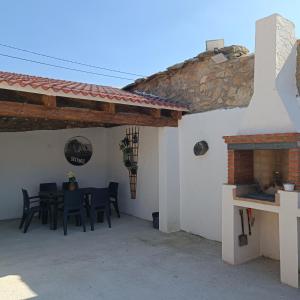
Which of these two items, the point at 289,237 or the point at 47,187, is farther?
the point at 47,187

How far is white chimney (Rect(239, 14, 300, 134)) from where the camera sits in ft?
16.7

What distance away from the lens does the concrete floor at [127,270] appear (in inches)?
179

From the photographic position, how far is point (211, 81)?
7.57 metres

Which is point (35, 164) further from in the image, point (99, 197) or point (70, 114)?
point (70, 114)

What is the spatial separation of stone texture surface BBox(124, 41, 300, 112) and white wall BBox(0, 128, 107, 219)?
4.24 m

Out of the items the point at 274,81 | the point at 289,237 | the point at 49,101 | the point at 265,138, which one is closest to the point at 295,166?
the point at 265,138

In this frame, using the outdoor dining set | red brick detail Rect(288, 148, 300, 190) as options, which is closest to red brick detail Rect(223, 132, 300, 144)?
red brick detail Rect(288, 148, 300, 190)

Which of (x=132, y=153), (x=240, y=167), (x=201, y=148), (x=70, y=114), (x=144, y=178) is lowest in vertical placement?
(x=144, y=178)

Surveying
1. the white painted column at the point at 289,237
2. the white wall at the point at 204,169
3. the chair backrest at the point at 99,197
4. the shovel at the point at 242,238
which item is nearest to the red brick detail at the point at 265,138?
the white painted column at the point at 289,237

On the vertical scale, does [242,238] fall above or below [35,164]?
below

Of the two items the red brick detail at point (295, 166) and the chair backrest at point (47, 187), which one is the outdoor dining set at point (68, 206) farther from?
the red brick detail at point (295, 166)

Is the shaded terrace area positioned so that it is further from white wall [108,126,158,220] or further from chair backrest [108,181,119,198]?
chair backrest [108,181,119,198]

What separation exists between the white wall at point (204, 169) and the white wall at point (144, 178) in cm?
142

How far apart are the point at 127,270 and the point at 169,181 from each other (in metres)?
3.11
